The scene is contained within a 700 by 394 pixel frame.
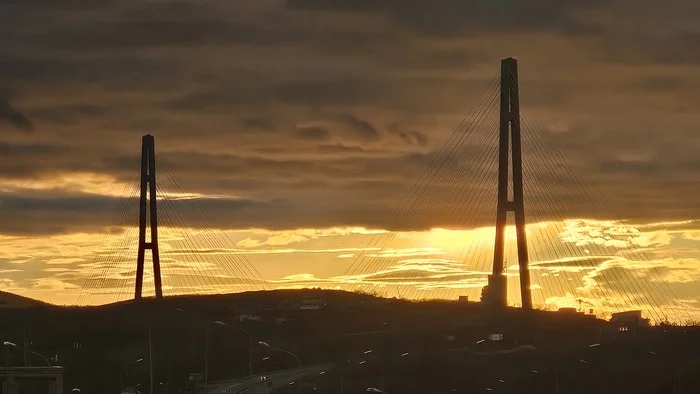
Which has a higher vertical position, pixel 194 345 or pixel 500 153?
pixel 500 153

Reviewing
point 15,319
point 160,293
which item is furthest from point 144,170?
point 15,319

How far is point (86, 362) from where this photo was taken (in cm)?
18000

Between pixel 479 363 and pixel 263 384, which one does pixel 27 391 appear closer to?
pixel 263 384

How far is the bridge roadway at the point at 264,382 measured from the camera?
14200cm

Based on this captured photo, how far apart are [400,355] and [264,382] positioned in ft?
70.4

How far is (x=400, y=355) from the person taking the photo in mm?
168250

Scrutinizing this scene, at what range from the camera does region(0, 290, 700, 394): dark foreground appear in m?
149

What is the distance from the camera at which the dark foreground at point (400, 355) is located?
148625 millimetres

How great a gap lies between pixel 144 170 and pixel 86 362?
843 inches

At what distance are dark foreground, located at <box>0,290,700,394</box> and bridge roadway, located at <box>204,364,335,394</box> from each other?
1.60 metres

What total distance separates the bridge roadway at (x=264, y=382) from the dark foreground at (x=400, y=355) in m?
1.60

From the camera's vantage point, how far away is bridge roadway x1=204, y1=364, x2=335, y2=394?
5591 inches

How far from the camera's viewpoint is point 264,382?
15062 cm

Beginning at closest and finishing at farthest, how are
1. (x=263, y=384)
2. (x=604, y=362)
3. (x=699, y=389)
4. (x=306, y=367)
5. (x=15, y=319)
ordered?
1. (x=699, y=389)
2. (x=263, y=384)
3. (x=604, y=362)
4. (x=306, y=367)
5. (x=15, y=319)
